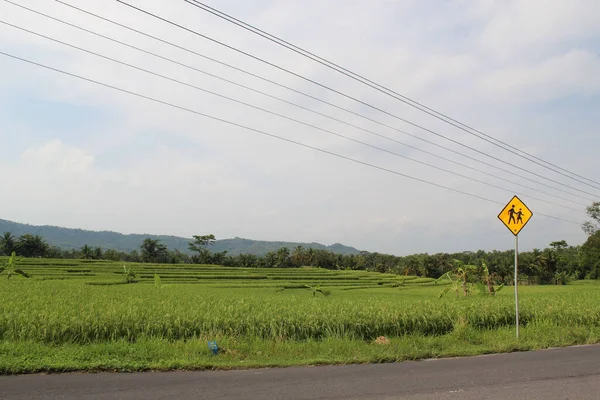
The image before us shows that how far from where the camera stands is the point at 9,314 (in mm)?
12906

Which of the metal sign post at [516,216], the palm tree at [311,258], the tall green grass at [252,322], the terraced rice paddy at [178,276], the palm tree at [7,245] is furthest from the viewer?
the palm tree at [311,258]

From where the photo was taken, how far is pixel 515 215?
539 inches

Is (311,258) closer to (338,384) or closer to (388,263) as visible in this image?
(388,263)

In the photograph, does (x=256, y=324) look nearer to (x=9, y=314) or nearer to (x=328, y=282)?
(x=9, y=314)

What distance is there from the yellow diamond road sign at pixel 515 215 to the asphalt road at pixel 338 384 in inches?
185

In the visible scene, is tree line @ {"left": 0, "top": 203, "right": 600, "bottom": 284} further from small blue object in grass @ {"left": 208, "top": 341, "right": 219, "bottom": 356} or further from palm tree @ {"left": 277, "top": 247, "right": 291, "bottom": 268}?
small blue object in grass @ {"left": 208, "top": 341, "right": 219, "bottom": 356}

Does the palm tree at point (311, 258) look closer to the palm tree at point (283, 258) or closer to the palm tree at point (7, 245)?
the palm tree at point (283, 258)

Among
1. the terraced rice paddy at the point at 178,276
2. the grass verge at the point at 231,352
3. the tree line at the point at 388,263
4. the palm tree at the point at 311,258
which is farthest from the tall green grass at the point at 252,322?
the palm tree at the point at 311,258

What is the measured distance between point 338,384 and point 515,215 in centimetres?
870

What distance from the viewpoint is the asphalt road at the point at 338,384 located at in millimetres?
6902

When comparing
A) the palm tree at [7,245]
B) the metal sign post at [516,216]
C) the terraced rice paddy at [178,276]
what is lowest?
the terraced rice paddy at [178,276]

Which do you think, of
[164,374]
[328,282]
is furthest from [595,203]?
[164,374]

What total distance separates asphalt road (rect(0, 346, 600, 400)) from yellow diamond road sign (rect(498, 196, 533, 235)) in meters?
4.70

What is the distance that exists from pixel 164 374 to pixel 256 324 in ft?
18.6
